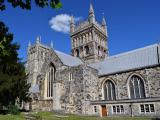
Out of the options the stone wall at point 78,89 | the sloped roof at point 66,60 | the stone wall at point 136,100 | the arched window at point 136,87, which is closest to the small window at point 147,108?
the stone wall at point 136,100

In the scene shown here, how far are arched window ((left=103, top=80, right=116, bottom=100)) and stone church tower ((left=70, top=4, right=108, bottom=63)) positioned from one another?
12719mm

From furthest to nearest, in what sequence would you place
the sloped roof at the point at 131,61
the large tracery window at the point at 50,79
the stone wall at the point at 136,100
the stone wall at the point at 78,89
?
the large tracery window at the point at 50,79 → the stone wall at the point at 78,89 → the sloped roof at the point at 131,61 → the stone wall at the point at 136,100

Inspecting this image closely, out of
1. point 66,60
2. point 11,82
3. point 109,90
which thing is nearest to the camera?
point 11,82

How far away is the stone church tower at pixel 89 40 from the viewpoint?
158 feet

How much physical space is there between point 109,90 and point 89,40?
18.3m

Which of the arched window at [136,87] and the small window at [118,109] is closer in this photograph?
the small window at [118,109]

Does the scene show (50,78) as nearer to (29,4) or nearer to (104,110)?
(104,110)

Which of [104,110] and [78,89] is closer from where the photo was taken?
[104,110]

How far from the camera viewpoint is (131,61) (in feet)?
111

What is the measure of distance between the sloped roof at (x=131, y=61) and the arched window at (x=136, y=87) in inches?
72.5

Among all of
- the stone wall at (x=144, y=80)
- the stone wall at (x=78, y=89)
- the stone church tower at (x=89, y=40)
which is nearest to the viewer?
the stone wall at (x=144, y=80)

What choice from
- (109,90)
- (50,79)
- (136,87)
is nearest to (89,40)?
(50,79)

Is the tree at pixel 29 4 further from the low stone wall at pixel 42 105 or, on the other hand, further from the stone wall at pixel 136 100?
the low stone wall at pixel 42 105

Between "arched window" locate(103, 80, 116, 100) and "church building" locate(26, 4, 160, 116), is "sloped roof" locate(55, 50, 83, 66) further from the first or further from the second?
"arched window" locate(103, 80, 116, 100)
